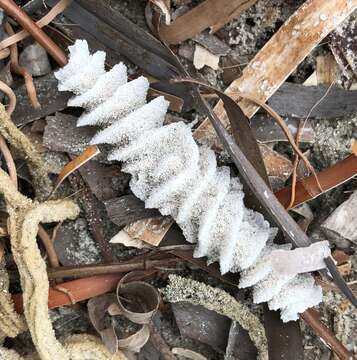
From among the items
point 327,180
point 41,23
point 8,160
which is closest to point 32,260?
point 8,160

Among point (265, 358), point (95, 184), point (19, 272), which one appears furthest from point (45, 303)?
point (265, 358)

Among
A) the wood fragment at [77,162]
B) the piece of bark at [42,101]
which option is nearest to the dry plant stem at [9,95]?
the piece of bark at [42,101]

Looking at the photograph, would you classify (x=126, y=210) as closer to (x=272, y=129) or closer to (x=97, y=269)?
(x=97, y=269)

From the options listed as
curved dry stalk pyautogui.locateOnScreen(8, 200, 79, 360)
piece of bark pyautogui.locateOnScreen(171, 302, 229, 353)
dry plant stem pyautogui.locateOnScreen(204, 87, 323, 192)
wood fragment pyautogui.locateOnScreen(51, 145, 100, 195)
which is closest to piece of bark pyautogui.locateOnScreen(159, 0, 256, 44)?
dry plant stem pyautogui.locateOnScreen(204, 87, 323, 192)

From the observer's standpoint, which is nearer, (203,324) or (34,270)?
(34,270)

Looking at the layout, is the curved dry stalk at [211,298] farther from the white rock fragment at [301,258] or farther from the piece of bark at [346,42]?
the piece of bark at [346,42]

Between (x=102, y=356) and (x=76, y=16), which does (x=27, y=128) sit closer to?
(x=76, y=16)

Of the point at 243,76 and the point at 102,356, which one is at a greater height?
the point at 243,76
